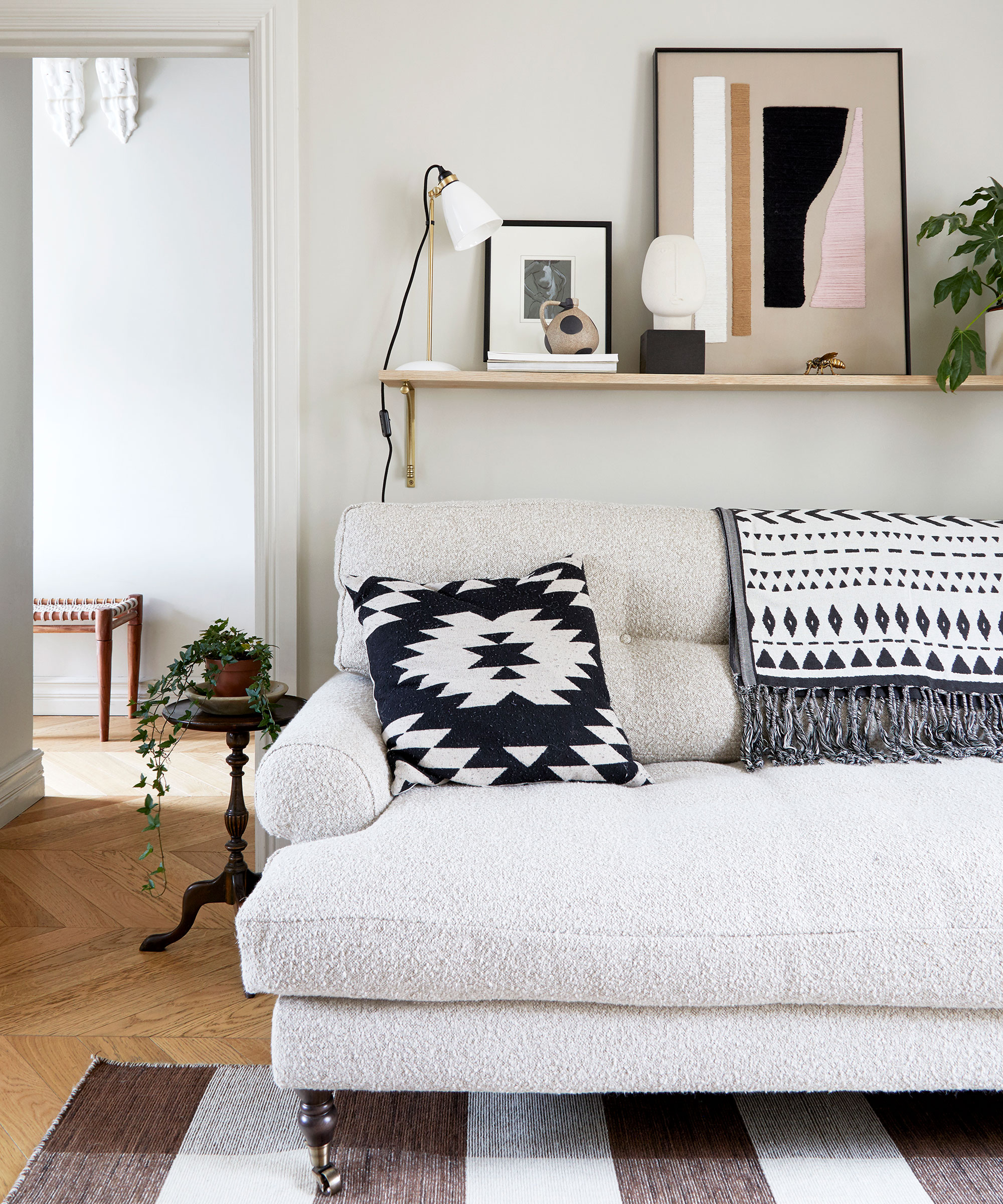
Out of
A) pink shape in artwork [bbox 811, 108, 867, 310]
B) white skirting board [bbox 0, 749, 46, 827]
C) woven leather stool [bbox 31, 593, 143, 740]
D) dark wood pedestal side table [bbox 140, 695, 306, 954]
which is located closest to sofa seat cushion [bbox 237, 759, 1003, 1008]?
dark wood pedestal side table [bbox 140, 695, 306, 954]

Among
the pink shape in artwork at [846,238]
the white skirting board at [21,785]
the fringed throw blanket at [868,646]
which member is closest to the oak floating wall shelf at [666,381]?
the pink shape in artwork at [846,238]

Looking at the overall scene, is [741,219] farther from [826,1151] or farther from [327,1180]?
[327,1180]

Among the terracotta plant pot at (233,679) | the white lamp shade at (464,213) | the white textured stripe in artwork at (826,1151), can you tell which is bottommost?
the white textured stripe in artwork at (826,1151)

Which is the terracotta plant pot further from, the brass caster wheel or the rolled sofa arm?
the brass caster wheel

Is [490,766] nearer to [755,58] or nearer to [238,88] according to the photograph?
[755,58]

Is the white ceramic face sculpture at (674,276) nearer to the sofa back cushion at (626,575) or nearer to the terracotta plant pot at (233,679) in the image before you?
the sofa back cushion at (626,575)

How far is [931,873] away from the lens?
46.9 inches

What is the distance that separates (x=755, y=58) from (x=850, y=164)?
0.33 m

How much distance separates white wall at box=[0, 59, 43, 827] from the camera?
2629 mm

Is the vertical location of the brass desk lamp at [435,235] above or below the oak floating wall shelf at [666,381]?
above

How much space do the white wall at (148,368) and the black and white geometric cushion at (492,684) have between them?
2.33 m

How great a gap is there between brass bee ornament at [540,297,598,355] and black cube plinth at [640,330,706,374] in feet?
0.43

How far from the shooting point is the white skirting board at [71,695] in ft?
12.5

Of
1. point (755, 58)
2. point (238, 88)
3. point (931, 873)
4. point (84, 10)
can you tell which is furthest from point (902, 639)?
point (238, 88)
